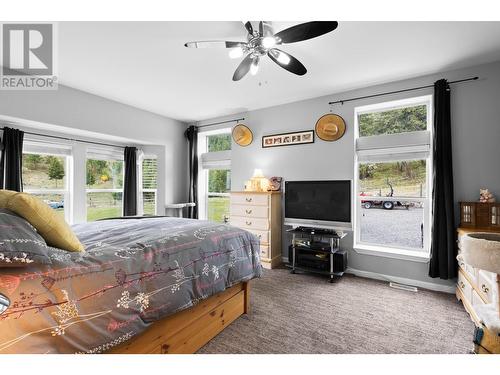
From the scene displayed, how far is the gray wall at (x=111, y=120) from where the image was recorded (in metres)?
2.95

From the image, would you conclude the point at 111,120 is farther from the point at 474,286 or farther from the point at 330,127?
the point at 474,286

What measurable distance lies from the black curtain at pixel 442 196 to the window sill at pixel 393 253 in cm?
18

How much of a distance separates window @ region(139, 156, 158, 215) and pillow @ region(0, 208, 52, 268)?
12.6 ft

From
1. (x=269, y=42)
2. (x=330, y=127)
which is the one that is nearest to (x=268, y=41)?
(x=269, y=42)

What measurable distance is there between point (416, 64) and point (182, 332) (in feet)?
11.6

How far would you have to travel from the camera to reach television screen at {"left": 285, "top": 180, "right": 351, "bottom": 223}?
3428mm

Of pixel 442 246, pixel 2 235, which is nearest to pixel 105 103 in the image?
pixel 2 235

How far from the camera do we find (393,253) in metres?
3.19

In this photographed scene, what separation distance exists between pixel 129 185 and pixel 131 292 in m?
3.62

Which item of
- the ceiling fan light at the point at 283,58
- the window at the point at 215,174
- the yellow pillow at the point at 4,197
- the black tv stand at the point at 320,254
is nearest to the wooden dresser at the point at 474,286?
the black tv stand at the point at 320,254

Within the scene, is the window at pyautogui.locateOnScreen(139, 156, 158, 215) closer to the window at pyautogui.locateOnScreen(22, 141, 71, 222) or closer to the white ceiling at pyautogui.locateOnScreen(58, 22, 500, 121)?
the window at pyautogui.locateOnScreen(22, 141, 71, 222)

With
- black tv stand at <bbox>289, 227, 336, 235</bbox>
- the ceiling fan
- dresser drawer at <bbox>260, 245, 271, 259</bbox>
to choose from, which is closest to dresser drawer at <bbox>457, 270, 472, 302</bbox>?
black tv stand at <bbox>289, 227, 336, 235</bbox>

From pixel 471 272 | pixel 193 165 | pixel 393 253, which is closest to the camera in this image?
pixel 471 272

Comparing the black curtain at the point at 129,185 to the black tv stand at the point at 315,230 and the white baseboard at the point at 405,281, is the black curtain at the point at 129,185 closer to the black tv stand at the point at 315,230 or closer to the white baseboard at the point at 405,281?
the black tv stand at the point at 315,230
